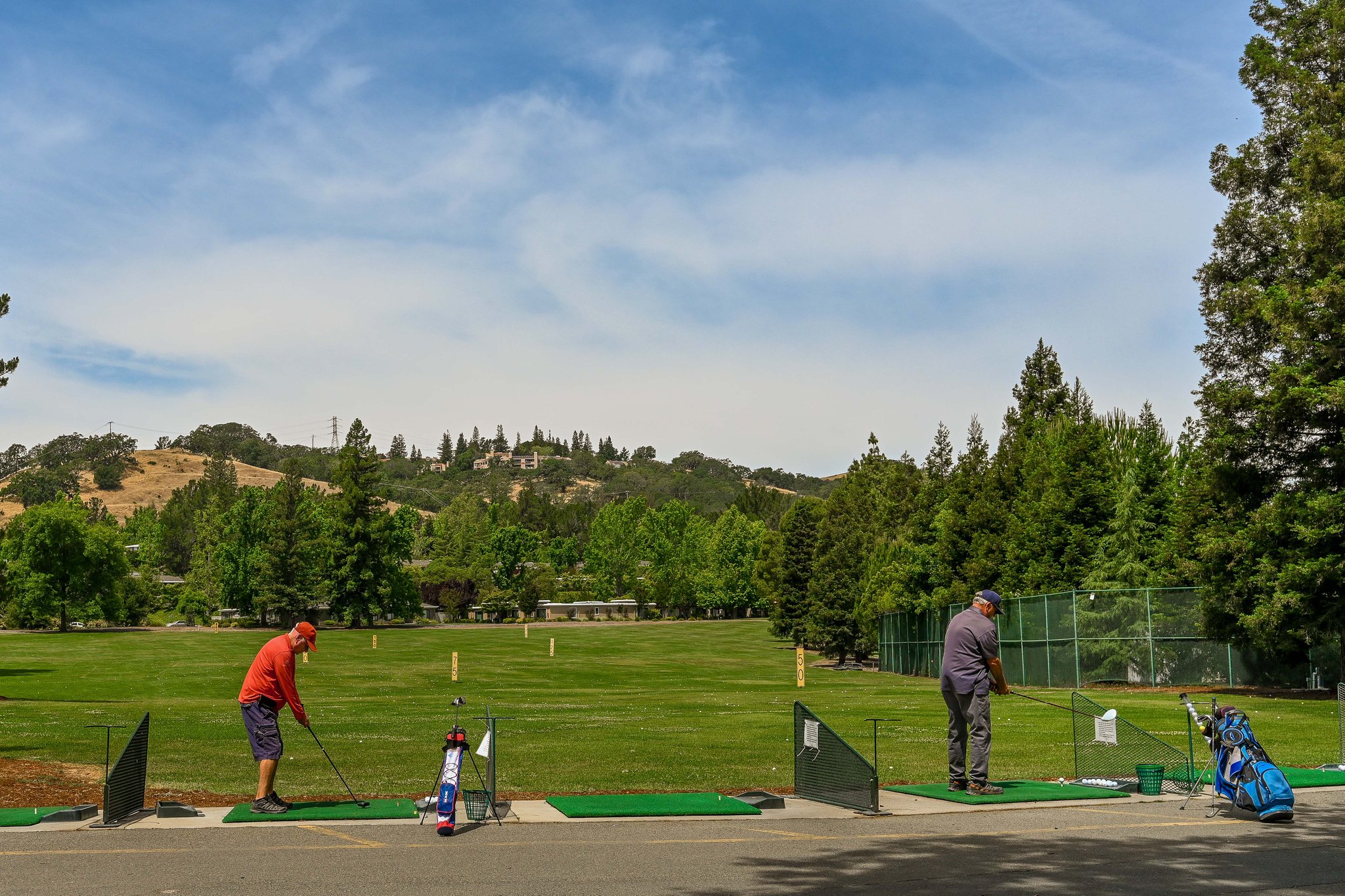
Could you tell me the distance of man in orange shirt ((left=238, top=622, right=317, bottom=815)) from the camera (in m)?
11.7

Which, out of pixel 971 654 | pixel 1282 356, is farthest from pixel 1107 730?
pixel 1282 356

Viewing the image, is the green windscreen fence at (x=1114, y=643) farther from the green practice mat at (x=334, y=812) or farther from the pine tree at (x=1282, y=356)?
the green practice mat at (x=334, y=812)

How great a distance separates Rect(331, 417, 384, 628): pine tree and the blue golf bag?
10622 cm

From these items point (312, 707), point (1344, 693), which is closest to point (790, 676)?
point (312, 707)

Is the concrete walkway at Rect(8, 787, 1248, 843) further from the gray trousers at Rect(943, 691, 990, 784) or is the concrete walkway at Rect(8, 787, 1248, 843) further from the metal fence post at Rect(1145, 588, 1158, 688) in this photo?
the metal fence post at Rect(1145, 588, 1158, 688)

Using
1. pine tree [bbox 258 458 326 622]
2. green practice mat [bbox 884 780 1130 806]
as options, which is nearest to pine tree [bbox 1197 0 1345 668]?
green practice mat [bbox 884 780 1130 806]

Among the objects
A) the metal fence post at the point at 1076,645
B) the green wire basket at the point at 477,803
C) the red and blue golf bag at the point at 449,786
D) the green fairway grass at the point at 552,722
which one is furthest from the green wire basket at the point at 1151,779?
the metal fence post at the point at 1076,645

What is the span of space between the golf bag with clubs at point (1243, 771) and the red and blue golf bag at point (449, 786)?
7500 millimetres

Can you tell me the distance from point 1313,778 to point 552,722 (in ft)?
52.4

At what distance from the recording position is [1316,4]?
35.2m

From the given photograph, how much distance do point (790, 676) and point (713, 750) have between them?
3692cm

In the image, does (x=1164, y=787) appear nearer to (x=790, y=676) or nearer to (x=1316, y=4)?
(x=1316, y=4)

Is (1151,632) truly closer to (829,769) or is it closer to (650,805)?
(829,769)

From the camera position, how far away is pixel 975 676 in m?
12.9
